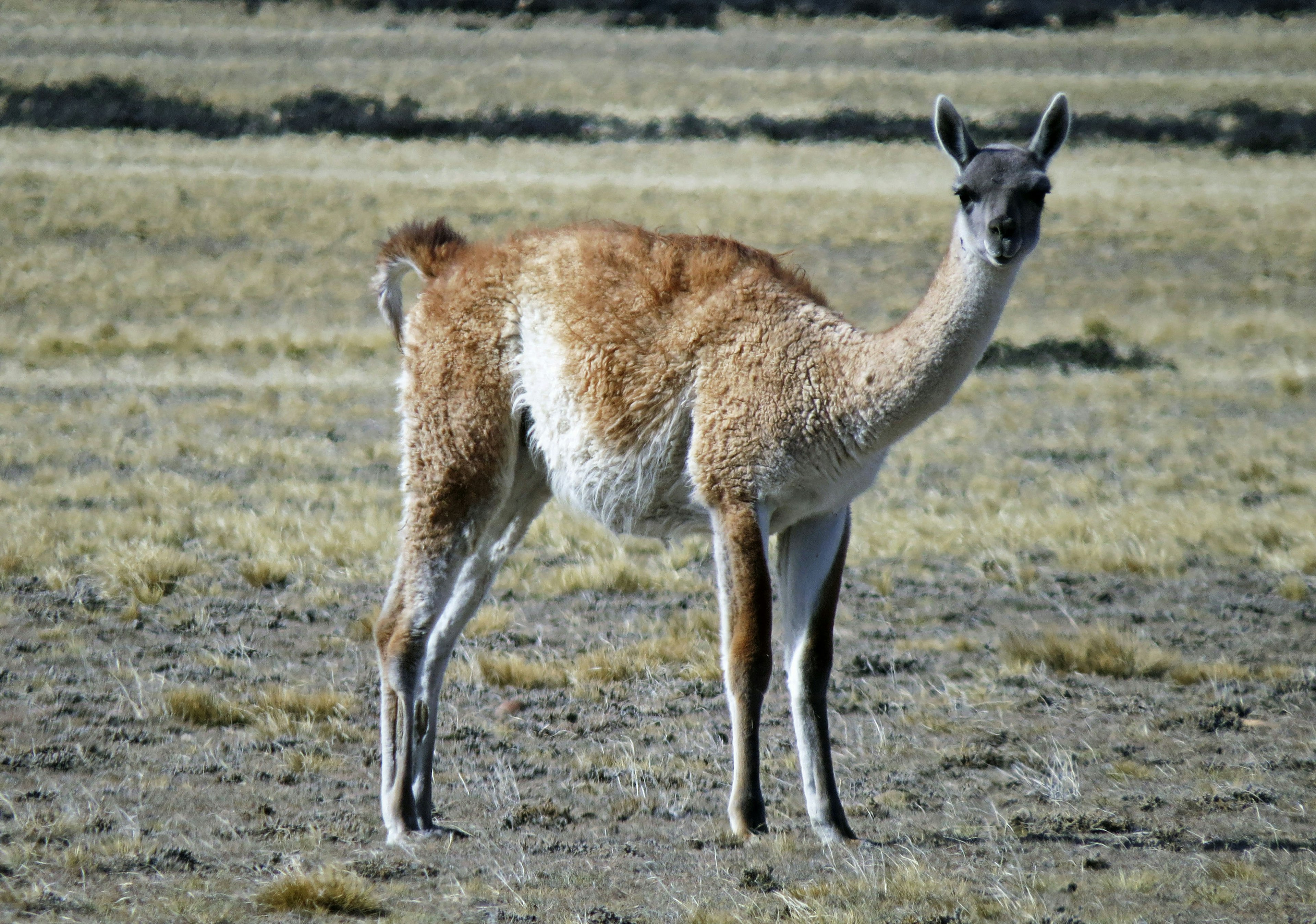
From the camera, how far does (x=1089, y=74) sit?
56.8 meters

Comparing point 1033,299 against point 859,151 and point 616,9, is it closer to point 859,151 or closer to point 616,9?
point 859,151

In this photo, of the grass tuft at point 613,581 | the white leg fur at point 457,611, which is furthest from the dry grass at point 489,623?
the white leg fur at point 457,611

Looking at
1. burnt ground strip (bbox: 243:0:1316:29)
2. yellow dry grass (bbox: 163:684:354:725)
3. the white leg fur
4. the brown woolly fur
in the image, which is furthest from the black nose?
burnt ground strip (bbox: 243:0:1316:29)

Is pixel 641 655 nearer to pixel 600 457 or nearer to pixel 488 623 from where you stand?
pixel 488 623

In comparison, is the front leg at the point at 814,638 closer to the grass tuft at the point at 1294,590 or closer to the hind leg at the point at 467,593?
the hind leg at the point at 467,593

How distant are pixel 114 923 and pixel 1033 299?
23.2m

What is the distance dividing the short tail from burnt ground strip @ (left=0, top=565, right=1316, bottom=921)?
1.88 m

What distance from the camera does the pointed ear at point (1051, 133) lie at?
458 centimetres

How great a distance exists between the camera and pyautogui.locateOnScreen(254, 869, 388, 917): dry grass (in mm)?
3887

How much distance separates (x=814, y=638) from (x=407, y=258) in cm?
239

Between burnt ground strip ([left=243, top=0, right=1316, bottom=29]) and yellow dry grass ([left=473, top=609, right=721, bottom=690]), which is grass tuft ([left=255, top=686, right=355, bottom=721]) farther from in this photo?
burnt ground strip ([left=243, top=0, right=1316, bottom=29])

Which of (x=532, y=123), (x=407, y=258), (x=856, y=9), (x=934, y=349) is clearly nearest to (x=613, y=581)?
(x=407, y=258)

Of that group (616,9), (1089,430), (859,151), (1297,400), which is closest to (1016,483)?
(1089,430)

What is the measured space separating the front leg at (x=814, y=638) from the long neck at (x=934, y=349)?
41 centimetres
